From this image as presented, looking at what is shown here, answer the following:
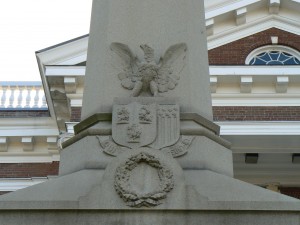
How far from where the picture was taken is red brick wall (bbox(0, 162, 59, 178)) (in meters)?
18.0

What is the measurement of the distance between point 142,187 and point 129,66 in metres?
1.07

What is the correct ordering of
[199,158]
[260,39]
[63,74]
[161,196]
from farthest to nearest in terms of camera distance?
1. [260,39]
2. [63,74]
3. [199,158]
4. [161,196]

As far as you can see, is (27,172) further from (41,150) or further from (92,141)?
(92,141)

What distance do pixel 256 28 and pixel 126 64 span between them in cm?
1397

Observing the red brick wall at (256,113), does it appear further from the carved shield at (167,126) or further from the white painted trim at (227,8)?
the carved shield at (167,126)

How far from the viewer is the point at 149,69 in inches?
176

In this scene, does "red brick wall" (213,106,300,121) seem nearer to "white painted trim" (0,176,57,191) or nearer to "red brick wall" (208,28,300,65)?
"red brick wall" (208,28,300,65)

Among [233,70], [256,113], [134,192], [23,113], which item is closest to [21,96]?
[23,113]

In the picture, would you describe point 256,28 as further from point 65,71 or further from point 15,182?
point 15,182

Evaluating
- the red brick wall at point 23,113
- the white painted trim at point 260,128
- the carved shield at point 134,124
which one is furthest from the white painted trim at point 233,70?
the carved shield at point 134,124

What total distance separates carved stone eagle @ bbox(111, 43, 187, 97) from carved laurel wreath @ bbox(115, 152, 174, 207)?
0.60 metres

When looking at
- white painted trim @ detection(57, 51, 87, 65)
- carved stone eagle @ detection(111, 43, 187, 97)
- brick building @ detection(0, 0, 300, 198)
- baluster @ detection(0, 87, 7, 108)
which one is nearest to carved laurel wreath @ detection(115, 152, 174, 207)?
carved stone eagle @ detection(111, 43, 187, 97)

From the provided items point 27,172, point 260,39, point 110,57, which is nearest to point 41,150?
point 27,172

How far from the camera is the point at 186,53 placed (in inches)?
186
